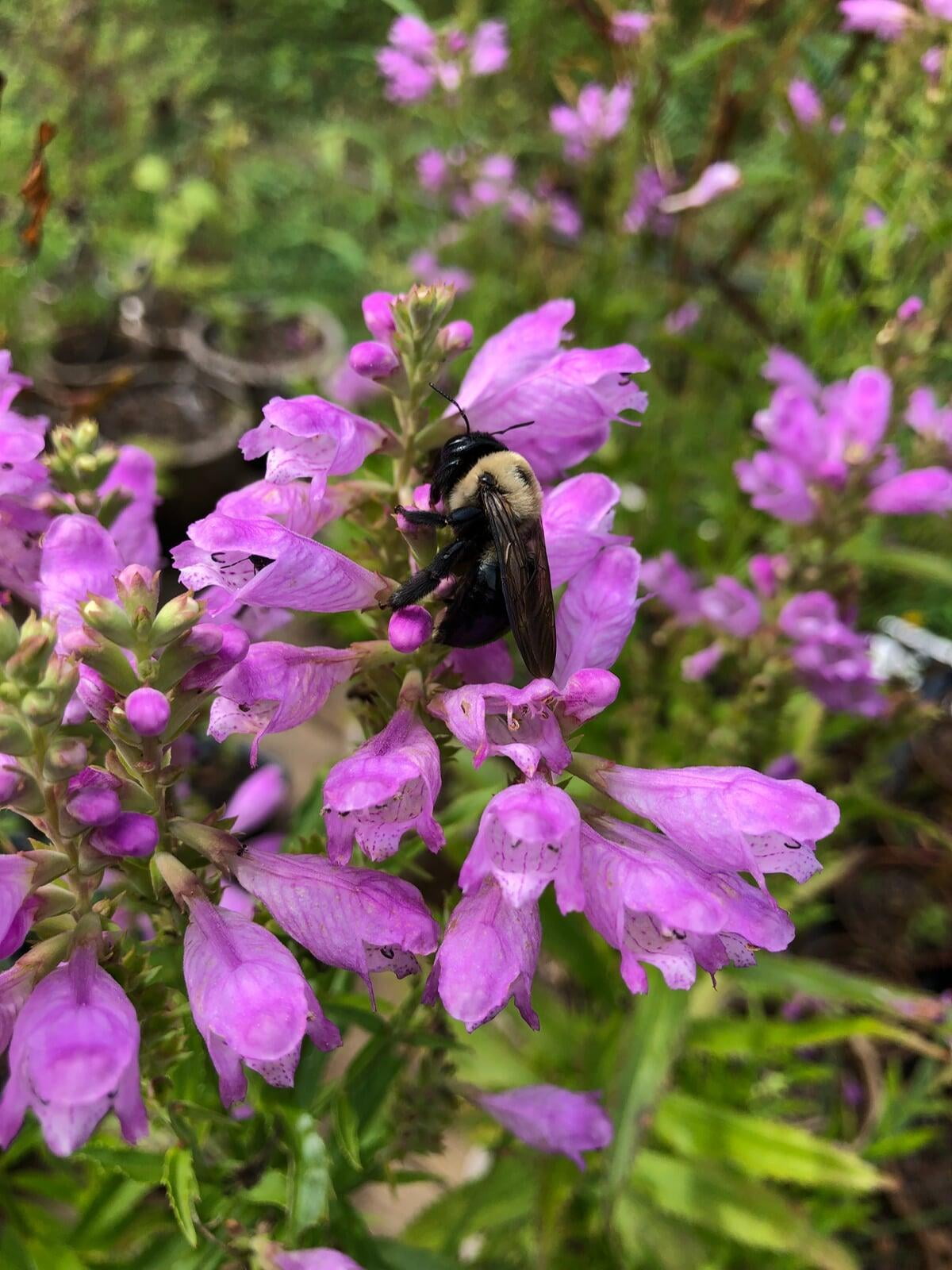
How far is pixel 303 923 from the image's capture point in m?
0.80

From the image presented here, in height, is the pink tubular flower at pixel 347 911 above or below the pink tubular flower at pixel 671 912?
below

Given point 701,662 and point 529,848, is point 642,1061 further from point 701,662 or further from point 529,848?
point 529,848

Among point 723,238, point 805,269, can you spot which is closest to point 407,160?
point 723,238

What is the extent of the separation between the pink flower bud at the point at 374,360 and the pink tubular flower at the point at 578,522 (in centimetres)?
23

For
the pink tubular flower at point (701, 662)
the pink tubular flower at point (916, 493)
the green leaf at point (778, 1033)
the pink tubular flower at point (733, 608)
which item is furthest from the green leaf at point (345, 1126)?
the pink tubular flower at point (916, 493)

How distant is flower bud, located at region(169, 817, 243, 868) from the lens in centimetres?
83

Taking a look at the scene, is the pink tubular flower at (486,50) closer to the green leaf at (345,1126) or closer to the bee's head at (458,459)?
the bee's head at (458,459)

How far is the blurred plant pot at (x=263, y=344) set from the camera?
14.9ft

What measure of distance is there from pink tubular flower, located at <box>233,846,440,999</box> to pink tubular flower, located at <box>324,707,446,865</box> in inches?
1.1

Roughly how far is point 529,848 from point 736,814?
197mm

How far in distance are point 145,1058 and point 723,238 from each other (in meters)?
5.33

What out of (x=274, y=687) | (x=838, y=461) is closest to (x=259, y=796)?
(x=274, y=687)

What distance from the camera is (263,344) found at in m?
5.00

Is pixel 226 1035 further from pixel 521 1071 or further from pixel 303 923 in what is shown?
pixel 521 1071
